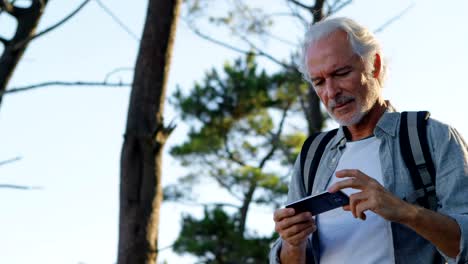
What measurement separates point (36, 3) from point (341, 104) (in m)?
2.04

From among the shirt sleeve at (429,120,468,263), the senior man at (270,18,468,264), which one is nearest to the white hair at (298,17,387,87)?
the senior man at (270,18,468,264)

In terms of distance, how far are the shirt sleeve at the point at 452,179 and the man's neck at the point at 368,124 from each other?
255mm

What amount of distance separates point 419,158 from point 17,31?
2.23 m

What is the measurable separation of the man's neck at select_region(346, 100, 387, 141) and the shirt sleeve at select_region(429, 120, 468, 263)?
0.25m

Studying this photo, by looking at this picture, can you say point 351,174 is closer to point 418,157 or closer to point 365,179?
point 365,179

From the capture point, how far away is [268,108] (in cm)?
2003

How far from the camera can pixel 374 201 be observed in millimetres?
2246

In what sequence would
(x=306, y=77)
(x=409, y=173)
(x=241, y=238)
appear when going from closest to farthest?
1. (x=409, y=173)
2. (x=306, y=77)
3. (x=241, y=238)

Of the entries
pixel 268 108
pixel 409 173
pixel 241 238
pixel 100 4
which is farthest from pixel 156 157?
pixel 268 108

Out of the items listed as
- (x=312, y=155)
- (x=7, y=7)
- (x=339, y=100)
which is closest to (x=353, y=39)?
(x=339, y=100)

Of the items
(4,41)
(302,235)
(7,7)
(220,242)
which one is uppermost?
(220,242)

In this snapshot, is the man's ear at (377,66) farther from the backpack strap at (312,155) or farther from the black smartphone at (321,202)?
the black smartphone at (321,202)

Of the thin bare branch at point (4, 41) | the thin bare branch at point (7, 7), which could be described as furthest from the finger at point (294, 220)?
the thin bare branch at point (4, 41)

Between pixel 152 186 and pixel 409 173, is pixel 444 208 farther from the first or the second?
pixel 152 186
